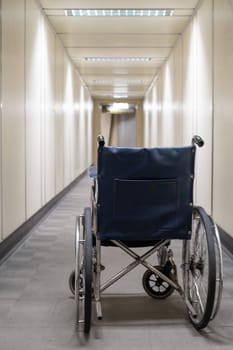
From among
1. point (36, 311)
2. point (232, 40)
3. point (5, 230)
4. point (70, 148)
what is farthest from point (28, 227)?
point (70, 148)

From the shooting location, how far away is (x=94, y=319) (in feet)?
9.15

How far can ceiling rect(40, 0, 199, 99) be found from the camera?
20.1 feet

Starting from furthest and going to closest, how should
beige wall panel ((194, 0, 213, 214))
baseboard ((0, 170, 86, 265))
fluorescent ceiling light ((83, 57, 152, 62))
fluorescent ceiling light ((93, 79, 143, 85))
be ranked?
fluorescent ceiling light ((93, 79, 143, 85))
fluorescent ceiling light ((83, 57, 152, 62))
beige wall panel ((194, 0, 213, 214))
baseboard ((0, 170, 86, 265))

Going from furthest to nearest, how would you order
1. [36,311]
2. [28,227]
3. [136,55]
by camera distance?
[136,55], [28,227], [36,311]

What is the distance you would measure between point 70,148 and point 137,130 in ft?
30.4

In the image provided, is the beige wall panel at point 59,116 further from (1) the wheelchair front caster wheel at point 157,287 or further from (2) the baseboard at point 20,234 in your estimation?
(1) the wheelchair front caster wheel at point 157,287

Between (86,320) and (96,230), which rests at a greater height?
(96,230)

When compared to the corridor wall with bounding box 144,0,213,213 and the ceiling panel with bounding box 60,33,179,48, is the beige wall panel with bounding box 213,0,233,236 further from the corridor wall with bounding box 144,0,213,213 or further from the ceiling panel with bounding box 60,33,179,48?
the ceiling panel with bounding box 60,33,179,48

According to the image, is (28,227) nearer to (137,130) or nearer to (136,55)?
(136,55)

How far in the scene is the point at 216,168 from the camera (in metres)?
5.02

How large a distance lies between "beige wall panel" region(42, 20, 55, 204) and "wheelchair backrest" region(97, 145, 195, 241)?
406 centimetres

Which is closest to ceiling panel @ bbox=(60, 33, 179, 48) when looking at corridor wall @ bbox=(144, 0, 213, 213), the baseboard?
corridor wall @ bbox=(144, 0, 213, 213)

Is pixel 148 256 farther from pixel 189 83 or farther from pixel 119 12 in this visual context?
pixel 119 12

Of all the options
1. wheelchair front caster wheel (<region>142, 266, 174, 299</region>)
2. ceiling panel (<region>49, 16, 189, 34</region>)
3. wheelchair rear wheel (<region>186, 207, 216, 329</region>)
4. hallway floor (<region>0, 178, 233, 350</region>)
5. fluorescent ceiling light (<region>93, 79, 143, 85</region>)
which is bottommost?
hallway floor (<region>0, 178, 233, 350</region>)
